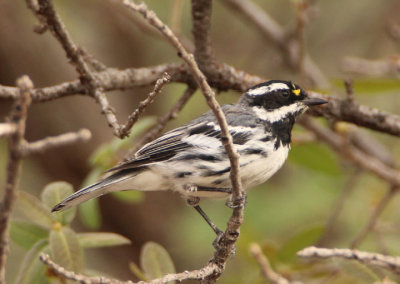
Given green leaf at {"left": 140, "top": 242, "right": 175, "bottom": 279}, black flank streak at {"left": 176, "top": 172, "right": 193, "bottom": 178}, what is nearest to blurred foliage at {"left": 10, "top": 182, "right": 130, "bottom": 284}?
green leaf at {"left": 140, "top": 242, "right": 175, "bottom": 279}

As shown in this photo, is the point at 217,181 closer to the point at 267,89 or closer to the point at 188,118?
the point at 267,89

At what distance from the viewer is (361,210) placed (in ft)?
18.5

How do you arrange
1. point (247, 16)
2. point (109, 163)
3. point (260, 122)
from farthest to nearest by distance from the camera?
point (247, 16) → point (109, 163) → point (260, 122)

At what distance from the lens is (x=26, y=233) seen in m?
3.17

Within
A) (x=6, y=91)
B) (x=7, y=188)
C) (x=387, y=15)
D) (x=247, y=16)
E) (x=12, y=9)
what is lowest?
(x=7, y=188)

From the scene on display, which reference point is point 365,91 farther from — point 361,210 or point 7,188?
point 7,188

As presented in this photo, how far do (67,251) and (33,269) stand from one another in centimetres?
20

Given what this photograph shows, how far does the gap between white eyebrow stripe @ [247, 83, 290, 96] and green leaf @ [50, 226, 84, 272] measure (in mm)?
1526

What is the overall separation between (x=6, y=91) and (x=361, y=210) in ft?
12.4

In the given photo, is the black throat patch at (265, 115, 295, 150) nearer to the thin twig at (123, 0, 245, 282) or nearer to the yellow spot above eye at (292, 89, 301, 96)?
the yellow spot above eye at (292, 89, 301, 96)

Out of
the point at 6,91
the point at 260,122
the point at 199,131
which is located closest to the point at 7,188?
the point at 6,91

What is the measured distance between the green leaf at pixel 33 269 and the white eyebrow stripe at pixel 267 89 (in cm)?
163

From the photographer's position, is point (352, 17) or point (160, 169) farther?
point (352, 17)

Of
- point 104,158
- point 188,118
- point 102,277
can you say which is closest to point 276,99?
point 104,158
